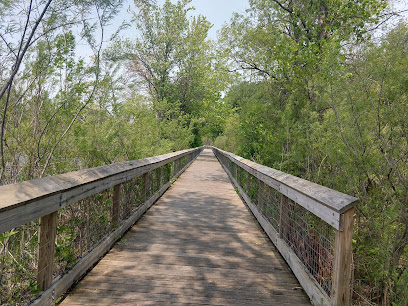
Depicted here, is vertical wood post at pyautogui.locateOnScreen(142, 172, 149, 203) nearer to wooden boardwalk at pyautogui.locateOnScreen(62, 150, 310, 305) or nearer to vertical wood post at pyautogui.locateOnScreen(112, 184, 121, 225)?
wooden boardwalk at pyautogui.locateOnScreen(62, 150, 310, 305)

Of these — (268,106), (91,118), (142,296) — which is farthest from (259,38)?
(142,296)

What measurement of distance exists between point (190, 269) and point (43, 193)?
5.88ft

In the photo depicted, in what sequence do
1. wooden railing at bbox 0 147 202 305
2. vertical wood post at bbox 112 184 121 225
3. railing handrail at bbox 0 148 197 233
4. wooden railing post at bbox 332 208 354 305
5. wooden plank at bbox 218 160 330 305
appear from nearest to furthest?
railing handrail at bbox 0 148 197 233, wooden railing at bbox 0 147 202 305, wooden railing post at bbox 332 208 354 305, wooden plank at bbox 218 160 330 305, vertical wood post at bbox 112 184 121 225

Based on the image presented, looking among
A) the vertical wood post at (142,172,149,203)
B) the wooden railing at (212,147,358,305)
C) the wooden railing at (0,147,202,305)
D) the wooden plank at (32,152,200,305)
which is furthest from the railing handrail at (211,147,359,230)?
the vertical wood post at (142,172,149,203)

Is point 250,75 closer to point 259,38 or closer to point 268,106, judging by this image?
point 259,38

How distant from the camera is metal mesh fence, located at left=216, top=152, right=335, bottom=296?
10.2ft

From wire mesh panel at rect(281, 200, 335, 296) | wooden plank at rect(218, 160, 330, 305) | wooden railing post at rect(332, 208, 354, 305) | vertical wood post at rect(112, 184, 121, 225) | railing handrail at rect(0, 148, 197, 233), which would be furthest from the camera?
vertical wood post at rect(112, 184, 121, 225)

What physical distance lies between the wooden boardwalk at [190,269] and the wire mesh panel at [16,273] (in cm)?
35

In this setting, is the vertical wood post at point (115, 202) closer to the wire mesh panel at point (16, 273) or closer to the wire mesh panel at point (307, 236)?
the wire mesh panel at point (16, 273)

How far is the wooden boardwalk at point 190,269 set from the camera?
2.64 meters

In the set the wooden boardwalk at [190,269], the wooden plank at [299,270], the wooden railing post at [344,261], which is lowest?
the wooden boardwalk at [190,269]

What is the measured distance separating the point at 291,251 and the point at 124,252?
6.23 feet

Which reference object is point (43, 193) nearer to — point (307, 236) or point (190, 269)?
point (190, 269)

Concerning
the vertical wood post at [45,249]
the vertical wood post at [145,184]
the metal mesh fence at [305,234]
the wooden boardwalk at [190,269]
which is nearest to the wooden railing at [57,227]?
the vertical wood post at [45,249]
